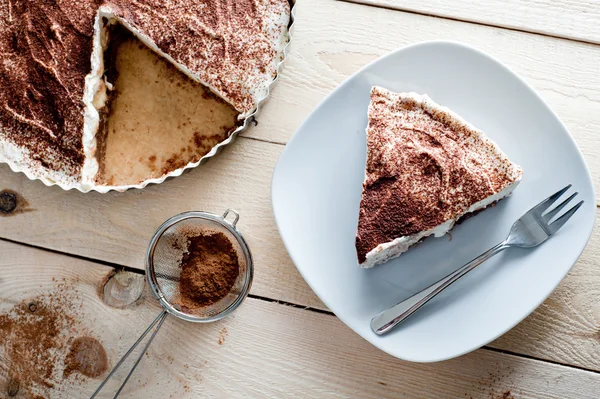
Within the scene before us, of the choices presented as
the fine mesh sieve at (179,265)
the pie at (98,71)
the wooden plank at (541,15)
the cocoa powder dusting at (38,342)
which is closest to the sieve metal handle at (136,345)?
the fine mesh sieve at (179,265)

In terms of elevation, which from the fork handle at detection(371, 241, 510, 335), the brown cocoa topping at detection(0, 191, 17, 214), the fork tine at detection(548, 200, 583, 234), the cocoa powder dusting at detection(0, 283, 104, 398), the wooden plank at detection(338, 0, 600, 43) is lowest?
the cocoa powder dusting at detection(0, 283, 104, 398)

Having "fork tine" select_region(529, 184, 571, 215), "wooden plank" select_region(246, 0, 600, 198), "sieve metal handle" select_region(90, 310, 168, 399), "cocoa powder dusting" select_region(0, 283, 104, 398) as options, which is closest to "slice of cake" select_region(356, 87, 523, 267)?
"fork tine" select_region(529, 184, 571, 215)

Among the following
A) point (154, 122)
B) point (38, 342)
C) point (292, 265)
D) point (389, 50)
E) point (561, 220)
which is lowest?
point (38, 342)

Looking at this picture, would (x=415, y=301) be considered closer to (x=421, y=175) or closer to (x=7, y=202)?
(x=421, y=175)

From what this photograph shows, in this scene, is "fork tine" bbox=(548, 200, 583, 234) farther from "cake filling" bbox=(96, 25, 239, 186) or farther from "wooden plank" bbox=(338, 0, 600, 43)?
"cake filling" bbox=(96, 25, 239, 186)

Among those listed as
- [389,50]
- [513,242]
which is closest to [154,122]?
[389,50]

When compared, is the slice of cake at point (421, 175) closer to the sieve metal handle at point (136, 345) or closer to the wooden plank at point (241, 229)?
the wooden plank at point (241, 229)
